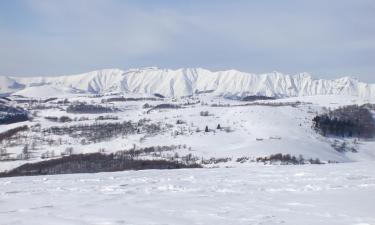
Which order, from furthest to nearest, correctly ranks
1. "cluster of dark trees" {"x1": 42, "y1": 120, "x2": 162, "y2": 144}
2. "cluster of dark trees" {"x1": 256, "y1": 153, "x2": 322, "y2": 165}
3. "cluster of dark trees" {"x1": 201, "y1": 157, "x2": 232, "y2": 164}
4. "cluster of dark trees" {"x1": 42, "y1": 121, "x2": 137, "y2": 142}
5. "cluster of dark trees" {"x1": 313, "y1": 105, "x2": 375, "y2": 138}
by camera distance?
"cluster of dark trees" {"x1": 42, "y1": 121, "x2": 137, "y2": 142}, "cluster of dark trees" {"x1": 42, "y1": 120, "x2": 162, "y2": 144}, "cluster of dark trees" {"x1": 313, "y1": 105, "x2": 375, "y2": 138}, "cluster of dark trees" {"x1": 201, "y1": 157, "x2": 232, "y2": 164}, "cluster of dark trees" {"x1": 256, "y1": 153, "x2": 322, "y2": 165}

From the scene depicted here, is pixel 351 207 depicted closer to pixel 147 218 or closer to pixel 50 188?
pixel 147 218

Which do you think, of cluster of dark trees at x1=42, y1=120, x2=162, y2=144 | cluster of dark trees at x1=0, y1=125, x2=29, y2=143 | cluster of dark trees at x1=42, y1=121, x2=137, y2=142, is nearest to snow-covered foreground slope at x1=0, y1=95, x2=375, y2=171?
cluster of dark trees at x1=42, y1=121, x2=137, y2=142

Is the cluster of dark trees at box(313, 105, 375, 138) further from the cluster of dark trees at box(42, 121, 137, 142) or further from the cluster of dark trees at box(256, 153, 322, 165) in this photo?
the cluster of dark trees at box(42, 121, 137, 142)

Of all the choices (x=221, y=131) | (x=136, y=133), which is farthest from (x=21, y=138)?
(x=221, y=131)

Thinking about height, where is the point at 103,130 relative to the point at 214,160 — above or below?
above

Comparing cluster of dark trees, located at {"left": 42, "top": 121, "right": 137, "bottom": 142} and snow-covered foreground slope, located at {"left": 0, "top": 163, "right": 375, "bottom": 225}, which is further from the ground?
cluster of dark trees, located at {"left": 42, "top": 121, "right": 137, "bottom": 142}

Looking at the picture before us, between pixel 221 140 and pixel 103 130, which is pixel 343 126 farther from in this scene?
pixel 103 130

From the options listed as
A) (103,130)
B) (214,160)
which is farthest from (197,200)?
(103,130)

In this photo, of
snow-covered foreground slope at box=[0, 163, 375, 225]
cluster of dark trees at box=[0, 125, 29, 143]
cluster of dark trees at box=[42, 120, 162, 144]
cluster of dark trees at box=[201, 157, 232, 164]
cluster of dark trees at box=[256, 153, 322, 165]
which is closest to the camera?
snow-covered foreground slope at box=[0, 163, 375, 225]

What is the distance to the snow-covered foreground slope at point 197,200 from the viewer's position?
17.7m

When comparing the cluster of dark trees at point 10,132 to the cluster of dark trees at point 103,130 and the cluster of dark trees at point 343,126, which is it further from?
the cluster of dark trees at point 343,126

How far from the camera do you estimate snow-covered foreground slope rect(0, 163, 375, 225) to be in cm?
1772

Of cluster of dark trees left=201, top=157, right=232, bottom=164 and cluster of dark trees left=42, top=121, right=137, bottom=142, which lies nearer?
cluster of dark trees left=201, top=157, right=232, bottom=164

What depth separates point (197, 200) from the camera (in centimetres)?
2230
